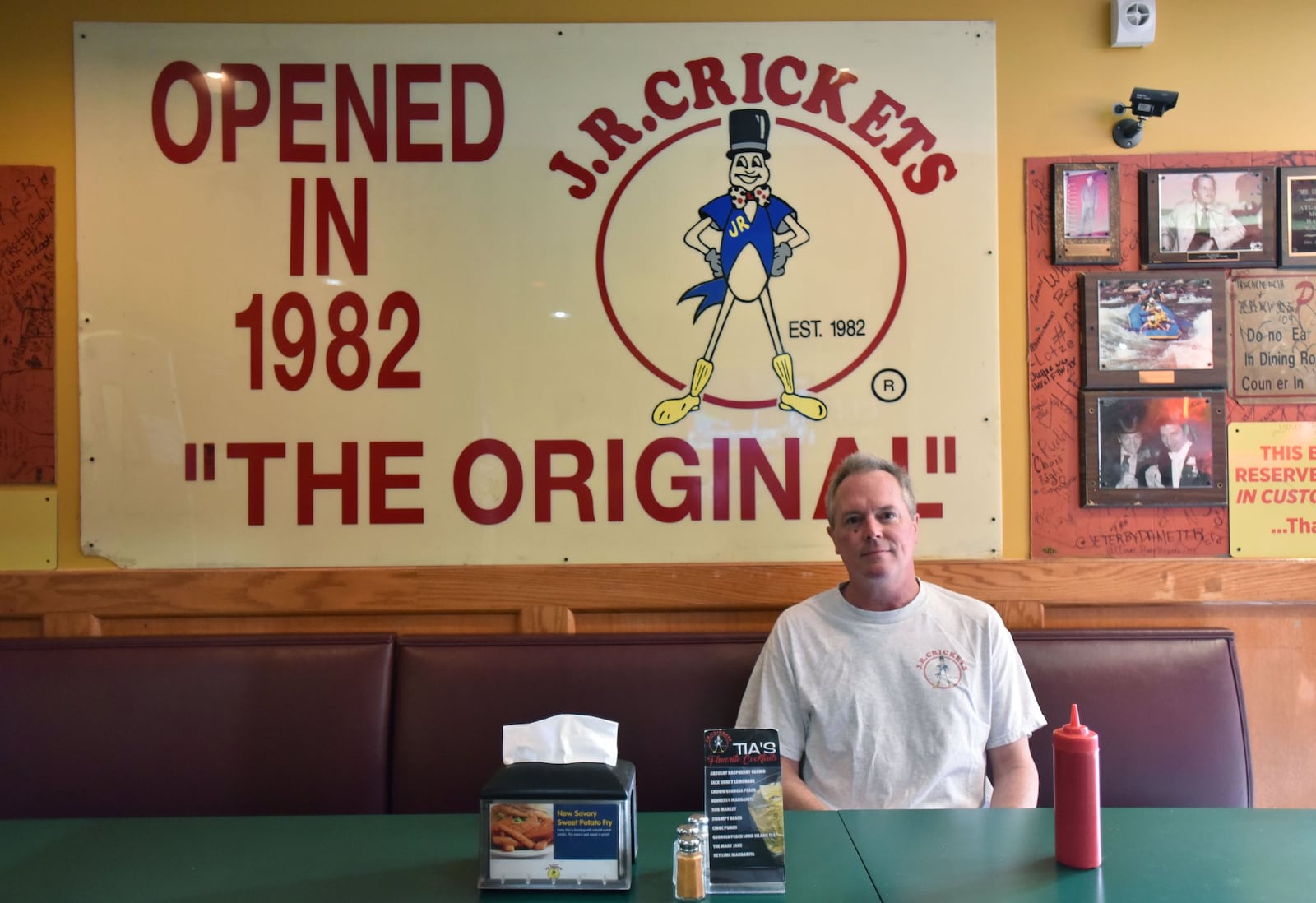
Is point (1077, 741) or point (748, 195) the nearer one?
point (1077, 741)

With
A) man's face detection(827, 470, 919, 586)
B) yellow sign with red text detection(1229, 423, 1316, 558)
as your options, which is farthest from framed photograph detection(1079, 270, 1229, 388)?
man's face detection(827, 470, 919, 586)

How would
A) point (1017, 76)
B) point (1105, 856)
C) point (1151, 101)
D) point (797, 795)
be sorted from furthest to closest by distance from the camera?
1. point (1017, 76)
2. point (1151, 101)
3. point (797, 795)
4. point (1105, 856)

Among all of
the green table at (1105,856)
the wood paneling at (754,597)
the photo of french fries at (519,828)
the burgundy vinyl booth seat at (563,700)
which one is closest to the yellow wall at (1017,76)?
the wood paneling at (754,597)

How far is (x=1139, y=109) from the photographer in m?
2.55

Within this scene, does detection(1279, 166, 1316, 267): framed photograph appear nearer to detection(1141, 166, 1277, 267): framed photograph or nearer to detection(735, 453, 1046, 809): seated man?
detection(1141, 166, 1277, 267): framed photograph

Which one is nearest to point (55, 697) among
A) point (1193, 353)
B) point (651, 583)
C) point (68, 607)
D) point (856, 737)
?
point (68, 607)

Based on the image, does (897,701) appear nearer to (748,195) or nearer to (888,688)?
(888,688)

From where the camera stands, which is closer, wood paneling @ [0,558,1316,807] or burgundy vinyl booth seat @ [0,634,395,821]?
burgundy vinyl booth seat @ [0,634,395,821]

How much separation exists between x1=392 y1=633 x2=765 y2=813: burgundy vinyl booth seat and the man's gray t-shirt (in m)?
0.22

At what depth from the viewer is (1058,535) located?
8.61ft

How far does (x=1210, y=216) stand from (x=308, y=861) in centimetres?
264

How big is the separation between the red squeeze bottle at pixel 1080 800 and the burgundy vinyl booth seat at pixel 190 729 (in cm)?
160

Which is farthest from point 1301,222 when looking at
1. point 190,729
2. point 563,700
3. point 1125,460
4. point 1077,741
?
point 190,729

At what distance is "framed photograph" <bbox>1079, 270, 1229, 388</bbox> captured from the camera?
2607mm
